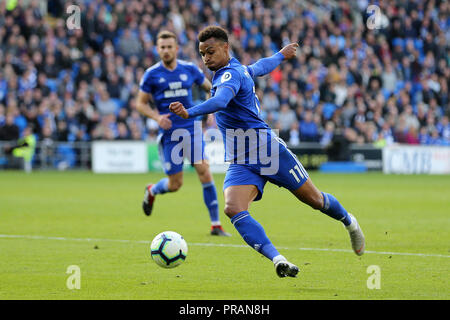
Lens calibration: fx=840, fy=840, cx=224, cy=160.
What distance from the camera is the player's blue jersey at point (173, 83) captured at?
1170cm

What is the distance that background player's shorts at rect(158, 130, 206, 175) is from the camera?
11539 millimetres

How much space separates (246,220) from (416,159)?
21437 mm

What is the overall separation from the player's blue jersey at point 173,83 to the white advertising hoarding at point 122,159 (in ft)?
50.2

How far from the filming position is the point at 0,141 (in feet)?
87.4

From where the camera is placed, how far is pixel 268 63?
8281 millimetres

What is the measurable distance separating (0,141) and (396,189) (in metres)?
13.1

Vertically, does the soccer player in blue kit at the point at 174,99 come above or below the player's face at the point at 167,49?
below

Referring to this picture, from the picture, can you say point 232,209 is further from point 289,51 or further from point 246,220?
point 289,51

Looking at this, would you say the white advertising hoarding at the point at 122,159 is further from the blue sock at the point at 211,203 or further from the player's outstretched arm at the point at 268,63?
the player's outstretched arm at the point at 268,63

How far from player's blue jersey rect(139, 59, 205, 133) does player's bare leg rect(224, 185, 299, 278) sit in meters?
4.32

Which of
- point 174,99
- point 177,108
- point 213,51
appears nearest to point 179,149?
point 174,99

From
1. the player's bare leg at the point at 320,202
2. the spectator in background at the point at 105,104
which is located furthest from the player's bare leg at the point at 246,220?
the spectator in background at the point at 105,104

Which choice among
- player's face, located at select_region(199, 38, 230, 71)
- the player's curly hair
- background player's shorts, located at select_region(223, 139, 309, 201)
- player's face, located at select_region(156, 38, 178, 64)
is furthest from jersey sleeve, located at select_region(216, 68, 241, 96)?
player's face, located at select_region(156, 38, 178, 64)
